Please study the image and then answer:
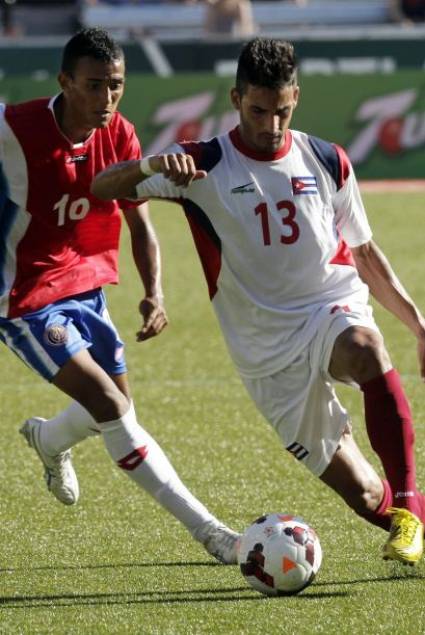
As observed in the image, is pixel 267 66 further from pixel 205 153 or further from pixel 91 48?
pixel 91 48

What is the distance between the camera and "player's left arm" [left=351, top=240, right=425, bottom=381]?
5.27 metres

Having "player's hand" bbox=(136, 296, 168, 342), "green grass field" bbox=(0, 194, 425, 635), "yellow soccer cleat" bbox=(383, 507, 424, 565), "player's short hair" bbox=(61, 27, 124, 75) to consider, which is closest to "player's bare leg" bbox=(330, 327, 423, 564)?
"yellow soccer cleat" bbox=(383, 507, 424, 565)

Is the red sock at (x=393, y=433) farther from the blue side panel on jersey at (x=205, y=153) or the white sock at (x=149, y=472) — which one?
the blue side panel on jersey at (x=205, y=153)

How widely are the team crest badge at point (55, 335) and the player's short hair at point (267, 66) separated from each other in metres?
1.19

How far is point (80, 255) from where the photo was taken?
232 inches

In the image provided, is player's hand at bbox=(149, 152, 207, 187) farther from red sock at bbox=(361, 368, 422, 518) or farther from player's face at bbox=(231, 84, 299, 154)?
red sock at bbox=(361, 368, 422, 518)

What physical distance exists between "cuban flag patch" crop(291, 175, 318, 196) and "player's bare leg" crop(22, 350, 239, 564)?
1034mm

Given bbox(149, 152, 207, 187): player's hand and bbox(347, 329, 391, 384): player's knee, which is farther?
bbox(347, 329, 391, 384): player's knee

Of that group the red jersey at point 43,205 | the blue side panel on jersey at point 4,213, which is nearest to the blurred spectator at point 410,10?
the red jersey at point 43,205

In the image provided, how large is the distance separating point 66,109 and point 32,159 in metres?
0.24

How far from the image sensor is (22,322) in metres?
5.70

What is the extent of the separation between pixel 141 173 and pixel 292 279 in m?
0.69

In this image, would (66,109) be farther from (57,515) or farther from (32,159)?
(57,515)

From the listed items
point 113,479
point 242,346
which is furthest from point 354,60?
point 242,346
